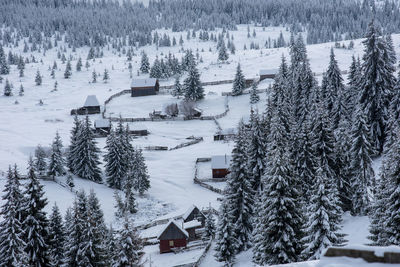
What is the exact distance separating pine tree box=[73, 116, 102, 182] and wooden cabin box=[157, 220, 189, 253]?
18648 millimetres

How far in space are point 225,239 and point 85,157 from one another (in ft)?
94.6

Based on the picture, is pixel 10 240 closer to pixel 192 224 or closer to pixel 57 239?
pixel 57 239

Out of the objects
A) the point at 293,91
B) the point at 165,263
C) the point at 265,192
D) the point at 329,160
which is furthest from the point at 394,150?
the point at 293,91

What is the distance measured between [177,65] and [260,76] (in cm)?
3003

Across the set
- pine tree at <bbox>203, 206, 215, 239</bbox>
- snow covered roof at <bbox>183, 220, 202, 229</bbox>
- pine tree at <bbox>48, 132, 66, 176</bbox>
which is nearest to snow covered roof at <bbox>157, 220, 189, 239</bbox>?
snow covered roof at <bbox>183, 220, 202, 229</bbox>

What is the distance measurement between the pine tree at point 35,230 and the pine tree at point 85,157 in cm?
2599

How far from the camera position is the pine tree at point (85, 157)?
53.8 metres

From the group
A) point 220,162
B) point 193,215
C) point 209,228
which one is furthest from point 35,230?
point 220,162

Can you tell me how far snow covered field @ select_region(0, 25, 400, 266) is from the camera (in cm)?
4709

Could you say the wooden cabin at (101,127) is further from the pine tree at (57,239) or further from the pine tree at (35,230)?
the pine tree at (35,230)

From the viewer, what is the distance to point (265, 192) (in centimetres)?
2472

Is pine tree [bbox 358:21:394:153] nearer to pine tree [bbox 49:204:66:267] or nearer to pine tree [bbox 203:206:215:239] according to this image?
pine tree [bbox 203:206:215:239]

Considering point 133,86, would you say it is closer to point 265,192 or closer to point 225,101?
point 225,101

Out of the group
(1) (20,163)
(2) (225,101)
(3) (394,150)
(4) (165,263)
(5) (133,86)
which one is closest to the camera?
(3) (394,150)
